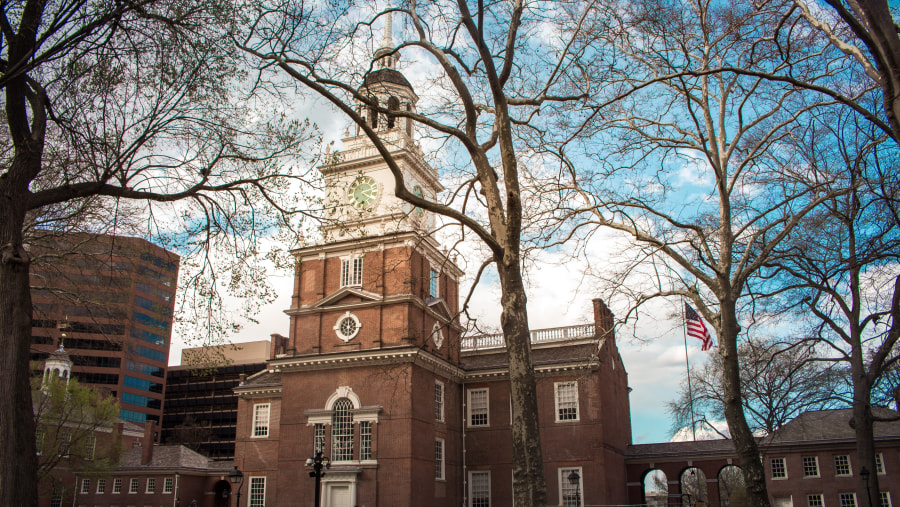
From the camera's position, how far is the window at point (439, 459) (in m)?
31.5

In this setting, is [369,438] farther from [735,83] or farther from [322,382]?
[735,83]

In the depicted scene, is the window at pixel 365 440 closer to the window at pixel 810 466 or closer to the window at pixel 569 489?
the window at pixel 569 489

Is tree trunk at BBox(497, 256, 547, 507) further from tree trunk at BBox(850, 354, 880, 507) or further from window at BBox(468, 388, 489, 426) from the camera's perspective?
window at BBox(468, 388, 489, 426)

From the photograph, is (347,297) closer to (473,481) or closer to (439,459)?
(439,459)

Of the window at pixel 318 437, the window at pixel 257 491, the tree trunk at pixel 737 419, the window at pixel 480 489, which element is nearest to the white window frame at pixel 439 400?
the window at pixel 480 489

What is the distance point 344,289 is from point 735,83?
66.5 ft

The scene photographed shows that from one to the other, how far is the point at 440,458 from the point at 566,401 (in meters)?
7.08

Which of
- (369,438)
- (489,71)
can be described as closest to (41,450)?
(369,438)

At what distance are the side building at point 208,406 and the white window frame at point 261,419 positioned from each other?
1721 inches

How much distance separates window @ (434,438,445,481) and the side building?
51291mm

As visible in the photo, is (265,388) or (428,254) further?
(265,388)

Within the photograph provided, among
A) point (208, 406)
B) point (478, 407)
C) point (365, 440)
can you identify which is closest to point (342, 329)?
point (365, 440)

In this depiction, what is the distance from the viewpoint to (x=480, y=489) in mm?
33719

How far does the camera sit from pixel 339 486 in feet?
94.6
